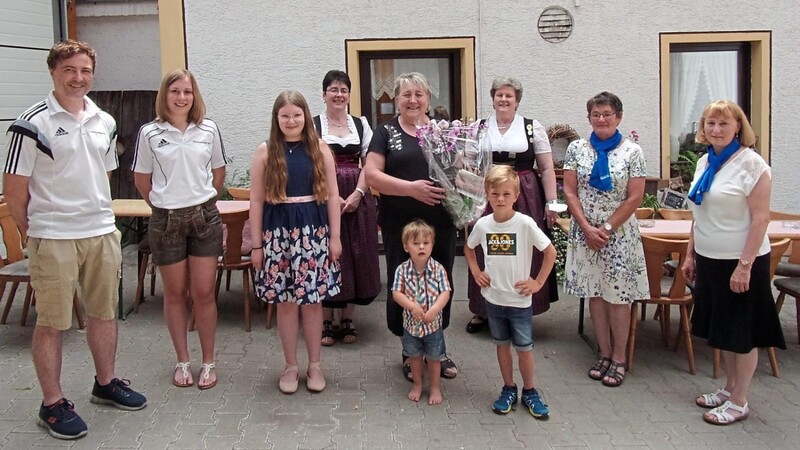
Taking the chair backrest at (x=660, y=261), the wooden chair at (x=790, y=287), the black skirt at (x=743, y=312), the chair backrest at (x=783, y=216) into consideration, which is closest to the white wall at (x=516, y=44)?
the chair backrest at (x=783, y=216)

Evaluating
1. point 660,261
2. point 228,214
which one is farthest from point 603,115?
point 228,214

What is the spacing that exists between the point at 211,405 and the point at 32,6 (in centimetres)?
665

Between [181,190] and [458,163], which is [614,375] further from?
[181,190]

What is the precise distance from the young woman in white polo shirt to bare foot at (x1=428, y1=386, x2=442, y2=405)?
1.42m

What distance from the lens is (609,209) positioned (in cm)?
460

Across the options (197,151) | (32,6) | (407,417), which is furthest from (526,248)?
(32,6)

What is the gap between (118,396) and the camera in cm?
425

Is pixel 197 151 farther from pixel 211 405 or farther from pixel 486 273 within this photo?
pixel 486 273

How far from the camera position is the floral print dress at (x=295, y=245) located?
4332 mm

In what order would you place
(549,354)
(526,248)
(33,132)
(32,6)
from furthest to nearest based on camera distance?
(32,6), (549,354), (526,248), (33,132)

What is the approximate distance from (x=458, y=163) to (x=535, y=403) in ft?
4.71

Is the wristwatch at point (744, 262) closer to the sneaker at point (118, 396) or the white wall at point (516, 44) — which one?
the sneaker at point (118, 396)

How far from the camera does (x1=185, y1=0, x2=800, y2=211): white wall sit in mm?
7938

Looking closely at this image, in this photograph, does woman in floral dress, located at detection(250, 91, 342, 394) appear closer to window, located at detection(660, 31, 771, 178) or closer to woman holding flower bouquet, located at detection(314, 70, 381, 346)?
woman holding flower bouquet, located at detection(314, 70, 381, 346)
